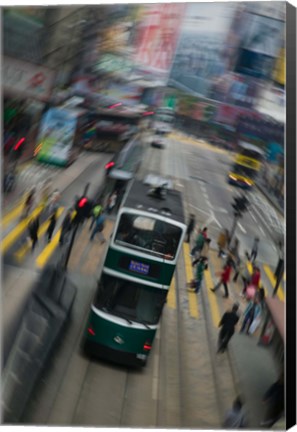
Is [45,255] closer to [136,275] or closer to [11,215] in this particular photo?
[11,215]

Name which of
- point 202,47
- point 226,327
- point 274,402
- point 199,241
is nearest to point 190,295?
point 226,327

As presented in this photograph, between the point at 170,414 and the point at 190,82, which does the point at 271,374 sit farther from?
the point at 190,82

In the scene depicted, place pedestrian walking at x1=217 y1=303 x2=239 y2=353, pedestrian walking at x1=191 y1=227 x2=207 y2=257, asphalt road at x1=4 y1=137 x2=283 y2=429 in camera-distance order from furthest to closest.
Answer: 1. pedestrian walking at x1=191 y1=227 x2=207 y2=257
2. pedestrian walking at x1=217 y1=303 x2=239 y2=353
3. asphalt road at x1=4 y1=137 x2=283 y2=429

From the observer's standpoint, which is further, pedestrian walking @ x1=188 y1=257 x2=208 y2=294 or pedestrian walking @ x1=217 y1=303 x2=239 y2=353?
pedestrian walking @ x1=188 y1=257 x2=208 y2=294

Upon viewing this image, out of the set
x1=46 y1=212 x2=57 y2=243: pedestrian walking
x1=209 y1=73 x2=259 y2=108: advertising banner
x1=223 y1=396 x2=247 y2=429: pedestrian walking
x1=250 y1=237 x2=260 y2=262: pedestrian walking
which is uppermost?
x1=209 y1=73 x2=259 y2=108: advertising banner

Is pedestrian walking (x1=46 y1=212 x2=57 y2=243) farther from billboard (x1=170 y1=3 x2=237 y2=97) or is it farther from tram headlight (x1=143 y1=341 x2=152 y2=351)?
billboard (x1=170 y1=3 x2=237 y2=97)

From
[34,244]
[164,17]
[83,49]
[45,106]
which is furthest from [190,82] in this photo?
[34,244]

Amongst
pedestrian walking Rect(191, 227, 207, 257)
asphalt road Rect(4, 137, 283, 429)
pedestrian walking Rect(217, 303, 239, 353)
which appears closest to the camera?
asphalt road Rect(4, 137, 283, 429)

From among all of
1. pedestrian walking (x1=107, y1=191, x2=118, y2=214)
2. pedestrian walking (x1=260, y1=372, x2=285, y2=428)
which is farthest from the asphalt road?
pedestrian walking (x1=260, y1=372, x2=285, y2=428)

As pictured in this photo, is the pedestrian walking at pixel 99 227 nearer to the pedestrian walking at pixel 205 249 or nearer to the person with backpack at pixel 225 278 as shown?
the pedestrian walking at pixel 205 249
